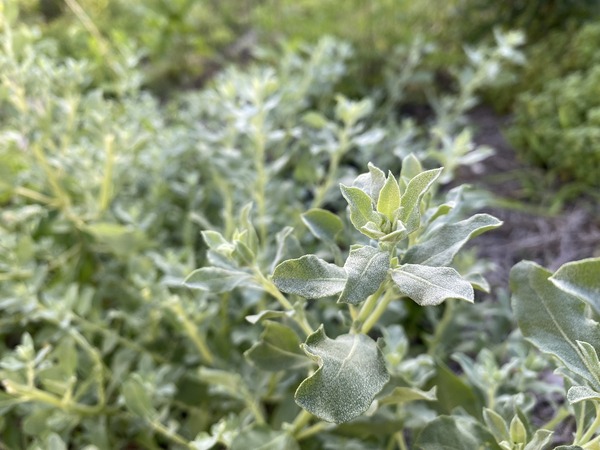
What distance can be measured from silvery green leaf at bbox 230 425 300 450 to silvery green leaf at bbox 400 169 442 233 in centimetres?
31

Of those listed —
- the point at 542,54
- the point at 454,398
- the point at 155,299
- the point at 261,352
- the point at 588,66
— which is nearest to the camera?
the point at 261,352

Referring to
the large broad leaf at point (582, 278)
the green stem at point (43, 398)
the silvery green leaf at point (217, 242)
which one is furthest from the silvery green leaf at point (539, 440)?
the green stem at point (43, 398)

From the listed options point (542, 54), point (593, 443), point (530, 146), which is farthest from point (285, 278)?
point (542, 54)

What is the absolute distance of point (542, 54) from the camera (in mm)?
1554

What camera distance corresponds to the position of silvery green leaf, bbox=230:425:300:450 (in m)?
0.61

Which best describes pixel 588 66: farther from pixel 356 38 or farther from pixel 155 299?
pixel 155 299

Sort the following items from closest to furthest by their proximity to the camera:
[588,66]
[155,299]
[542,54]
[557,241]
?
[155,299], [557,241], [588,66], [542,54]

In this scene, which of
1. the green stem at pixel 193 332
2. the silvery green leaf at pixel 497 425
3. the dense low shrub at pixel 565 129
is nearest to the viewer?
the silvery green leaf at pixel 497 425

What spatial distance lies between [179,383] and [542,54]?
1.36m

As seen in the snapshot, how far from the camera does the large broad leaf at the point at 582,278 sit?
478 mm

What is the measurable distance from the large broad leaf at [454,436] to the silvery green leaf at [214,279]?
240mm

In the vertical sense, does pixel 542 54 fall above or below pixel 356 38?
below

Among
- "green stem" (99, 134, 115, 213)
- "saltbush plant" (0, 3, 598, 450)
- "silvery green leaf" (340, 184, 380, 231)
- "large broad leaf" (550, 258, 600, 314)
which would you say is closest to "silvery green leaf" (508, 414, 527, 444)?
"saltbush plant" (0, 3, 598, 450)

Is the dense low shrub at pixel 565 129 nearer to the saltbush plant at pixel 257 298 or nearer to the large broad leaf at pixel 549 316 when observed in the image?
the saltbush plant at pixel 257 298
